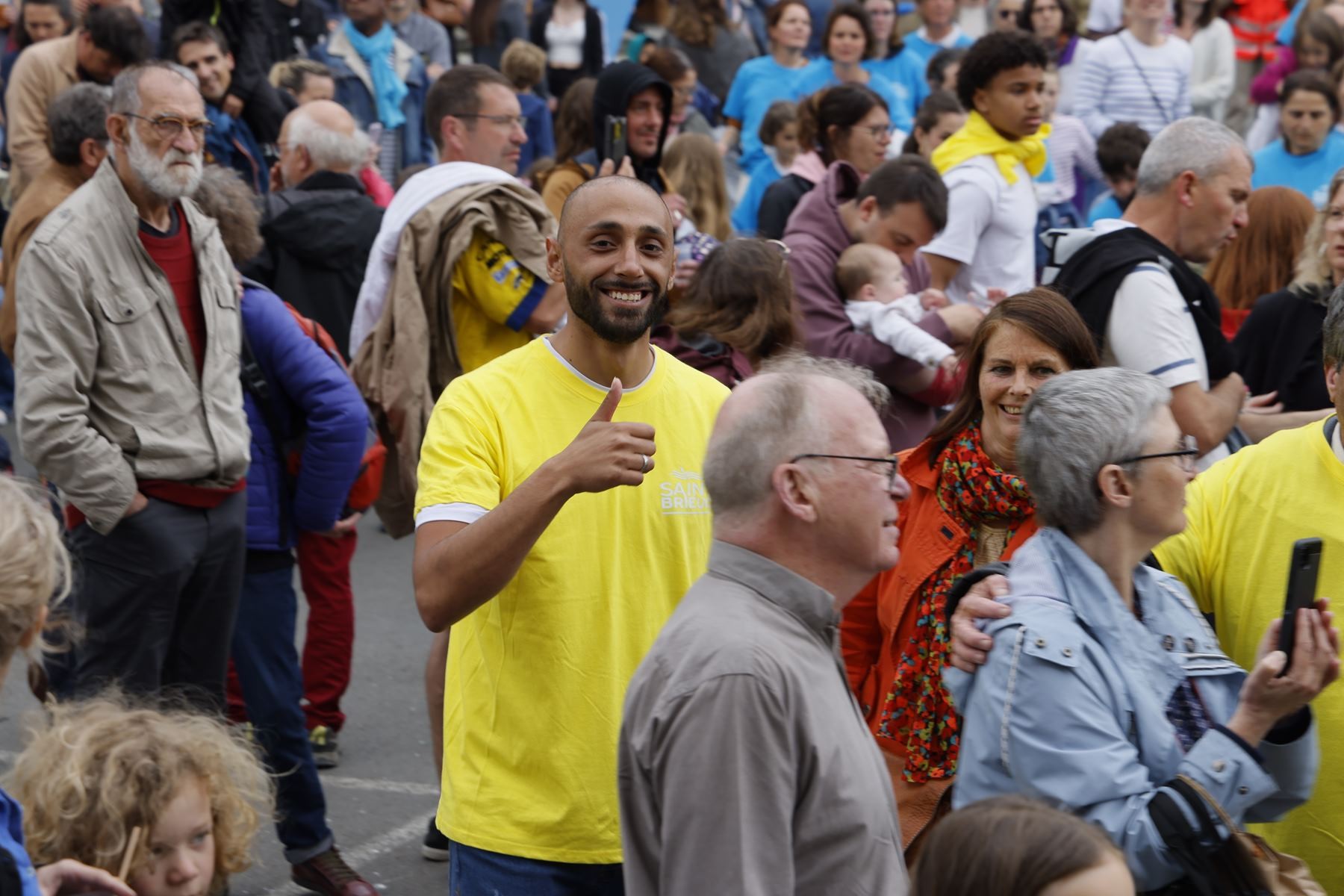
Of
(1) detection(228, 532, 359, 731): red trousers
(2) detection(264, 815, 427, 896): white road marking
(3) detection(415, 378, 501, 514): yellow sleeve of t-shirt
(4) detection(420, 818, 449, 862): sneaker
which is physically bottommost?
(2) detection(264, 815, 427, 896): white road marking

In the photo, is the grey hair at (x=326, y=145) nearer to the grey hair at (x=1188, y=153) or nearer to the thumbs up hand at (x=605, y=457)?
the grey hair at (x=1188, y=153)

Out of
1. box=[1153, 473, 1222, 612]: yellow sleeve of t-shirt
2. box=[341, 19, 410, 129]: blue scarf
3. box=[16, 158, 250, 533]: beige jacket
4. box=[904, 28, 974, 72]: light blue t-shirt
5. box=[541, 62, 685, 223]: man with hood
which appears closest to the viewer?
box=[1153, 473, 1222, 612]: yellow sleeve of t-shirt

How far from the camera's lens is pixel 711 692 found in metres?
2.33

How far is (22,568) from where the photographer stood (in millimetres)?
2609

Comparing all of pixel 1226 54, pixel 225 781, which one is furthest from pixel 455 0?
pixel 225 781

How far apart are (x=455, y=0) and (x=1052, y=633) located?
43.3ft

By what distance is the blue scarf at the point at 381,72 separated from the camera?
41.4 feet

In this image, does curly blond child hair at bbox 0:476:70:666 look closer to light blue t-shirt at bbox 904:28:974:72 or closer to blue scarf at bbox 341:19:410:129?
blue scarf at bbox 341:19:410:129

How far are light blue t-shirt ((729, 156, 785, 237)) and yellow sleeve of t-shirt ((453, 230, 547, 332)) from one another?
4.29 metres

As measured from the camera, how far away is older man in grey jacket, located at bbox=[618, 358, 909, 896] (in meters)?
2.31

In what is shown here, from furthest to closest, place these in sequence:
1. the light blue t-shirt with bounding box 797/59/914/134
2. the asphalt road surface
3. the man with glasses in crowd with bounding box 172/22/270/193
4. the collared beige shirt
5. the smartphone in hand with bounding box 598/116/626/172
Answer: the light blue t-shirt with bounding box 797/59/914/134 < the man with glasses in crowd with bounding box 172/22/270/193 < the smartphone in hand with bounding box 598/116/626/172 < the asphalt road surface < the collared beige shirt

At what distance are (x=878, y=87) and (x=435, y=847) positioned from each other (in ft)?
27.3

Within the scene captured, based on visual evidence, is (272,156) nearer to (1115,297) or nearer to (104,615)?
(104,615)

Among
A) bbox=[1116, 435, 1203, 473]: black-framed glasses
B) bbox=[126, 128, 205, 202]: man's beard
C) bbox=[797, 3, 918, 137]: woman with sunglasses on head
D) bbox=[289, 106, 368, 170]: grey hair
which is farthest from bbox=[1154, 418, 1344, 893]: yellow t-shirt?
bbox=[797, 3, 918, 137]: woman with sunglasses on head
